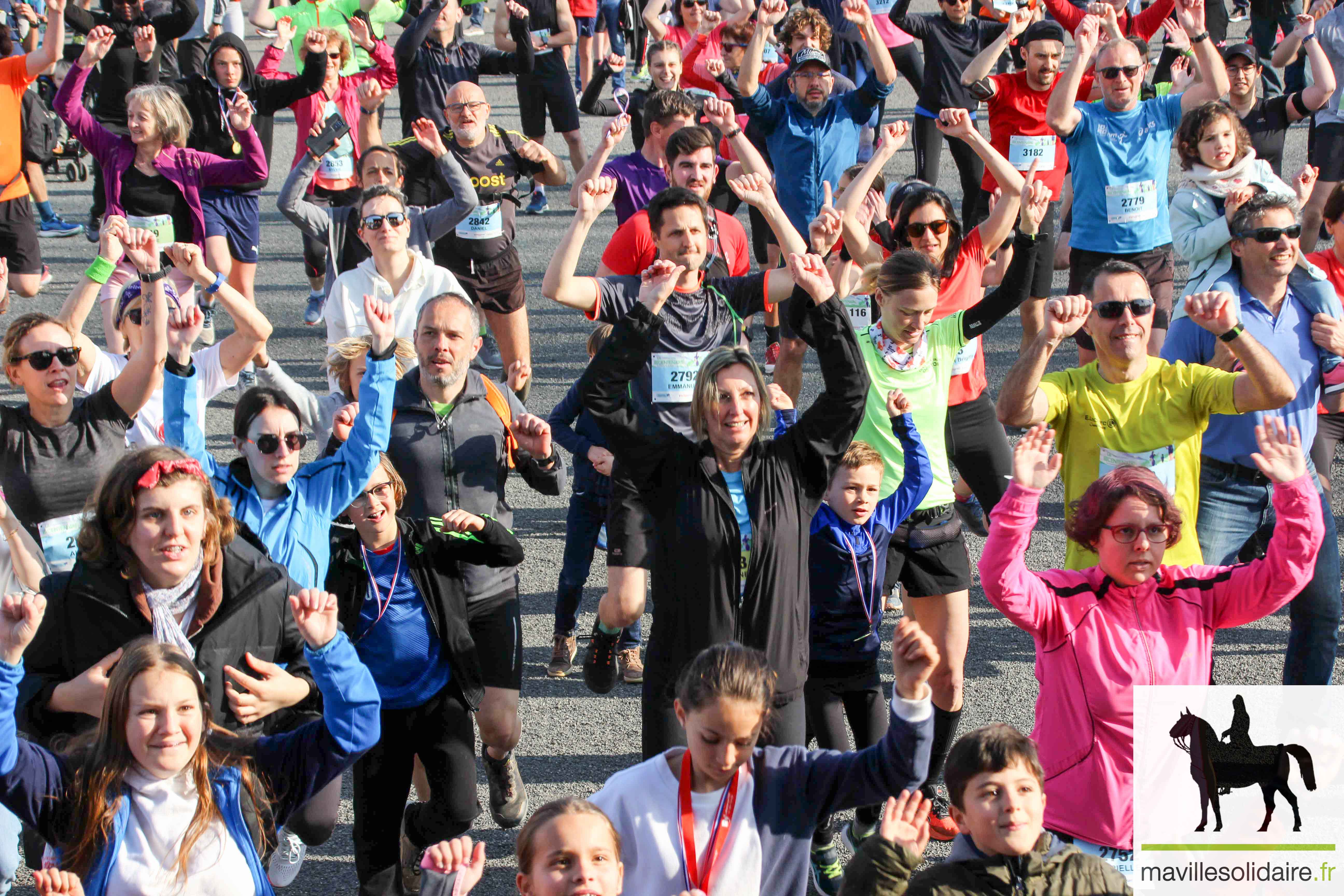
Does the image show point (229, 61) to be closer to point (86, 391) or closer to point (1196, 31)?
point (86, 391)

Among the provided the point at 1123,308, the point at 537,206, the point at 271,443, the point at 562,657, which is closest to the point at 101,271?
the point at 271,443

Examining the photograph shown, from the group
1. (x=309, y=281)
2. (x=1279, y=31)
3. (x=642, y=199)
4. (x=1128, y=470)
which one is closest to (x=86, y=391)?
(x=642, y=199)

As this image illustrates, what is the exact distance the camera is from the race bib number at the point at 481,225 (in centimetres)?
781

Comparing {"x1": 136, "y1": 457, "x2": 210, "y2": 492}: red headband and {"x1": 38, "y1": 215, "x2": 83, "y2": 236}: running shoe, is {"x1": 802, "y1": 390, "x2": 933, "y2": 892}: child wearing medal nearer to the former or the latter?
{"x1": 136, "y1": 457, "x2": 210, "y2": 492}: red headband

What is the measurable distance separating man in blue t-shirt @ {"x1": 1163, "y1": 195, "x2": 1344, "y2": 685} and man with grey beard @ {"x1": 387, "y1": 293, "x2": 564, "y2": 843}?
2.14 meters

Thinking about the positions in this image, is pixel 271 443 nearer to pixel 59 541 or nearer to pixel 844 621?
pixel 59 541

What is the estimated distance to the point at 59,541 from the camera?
15.4 feet

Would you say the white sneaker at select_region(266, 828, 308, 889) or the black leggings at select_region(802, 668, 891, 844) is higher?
the black leggings at select_region(802, 668, 891, 844)

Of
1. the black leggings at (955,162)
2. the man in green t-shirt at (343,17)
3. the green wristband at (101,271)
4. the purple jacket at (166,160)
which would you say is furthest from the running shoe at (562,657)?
the man in green t-shirt at (343,17)

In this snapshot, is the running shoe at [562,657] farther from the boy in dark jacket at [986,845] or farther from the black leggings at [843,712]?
the boy in dark jacket at [986,845]

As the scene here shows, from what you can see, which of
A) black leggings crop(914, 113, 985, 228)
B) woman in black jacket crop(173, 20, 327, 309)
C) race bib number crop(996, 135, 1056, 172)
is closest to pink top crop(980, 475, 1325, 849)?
race bib number crop(996, 135, 1056, 172)

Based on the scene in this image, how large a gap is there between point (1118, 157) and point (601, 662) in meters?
3.74

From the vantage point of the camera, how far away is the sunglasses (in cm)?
434

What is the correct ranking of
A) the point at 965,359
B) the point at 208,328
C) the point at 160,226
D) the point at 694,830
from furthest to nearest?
the point at 208,328 < the point at 160,226 < the point at 965,359 < the point at 694,830
